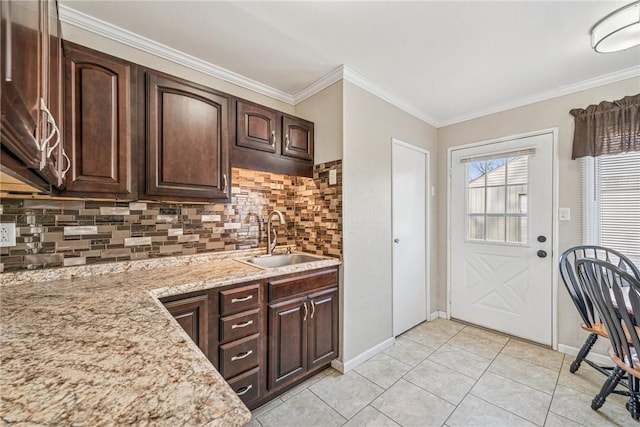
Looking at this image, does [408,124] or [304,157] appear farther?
[408,124]

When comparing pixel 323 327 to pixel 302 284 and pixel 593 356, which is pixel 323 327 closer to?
pixel 302 284

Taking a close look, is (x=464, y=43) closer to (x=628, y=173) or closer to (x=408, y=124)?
(x=408, y=124)

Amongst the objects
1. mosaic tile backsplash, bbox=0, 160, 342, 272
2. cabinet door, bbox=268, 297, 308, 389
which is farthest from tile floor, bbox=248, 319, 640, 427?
mosaic tile backsplash, bbox=0, 160, 342, 272

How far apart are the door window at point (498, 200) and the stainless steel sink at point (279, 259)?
1.91 metres

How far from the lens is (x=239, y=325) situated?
1.62m

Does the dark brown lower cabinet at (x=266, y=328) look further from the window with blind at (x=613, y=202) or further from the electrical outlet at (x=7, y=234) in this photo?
the window with blind at (x=613, y=202)

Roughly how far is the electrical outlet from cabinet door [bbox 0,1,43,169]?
0.95 m

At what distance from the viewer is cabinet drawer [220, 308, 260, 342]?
1.56 metres

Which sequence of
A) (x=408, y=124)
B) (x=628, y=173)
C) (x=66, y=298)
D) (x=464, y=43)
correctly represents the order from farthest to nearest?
(x=408, y=124) < (x=628, y=173) < (x=464, y=43) < (x=66, y=298)

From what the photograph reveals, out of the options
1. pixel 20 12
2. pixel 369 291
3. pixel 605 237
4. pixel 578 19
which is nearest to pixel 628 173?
pixel 605 237

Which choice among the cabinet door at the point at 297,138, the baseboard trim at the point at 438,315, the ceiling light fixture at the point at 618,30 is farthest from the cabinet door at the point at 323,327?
the ceiling light fixture at the point at 618,30

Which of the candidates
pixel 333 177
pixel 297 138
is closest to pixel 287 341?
pixel 333 177

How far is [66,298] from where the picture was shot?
1.17m

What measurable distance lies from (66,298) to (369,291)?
6.55 feet
